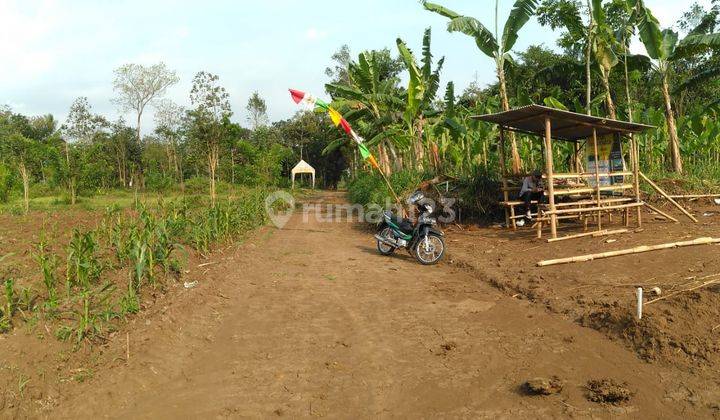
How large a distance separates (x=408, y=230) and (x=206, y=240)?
3.58m

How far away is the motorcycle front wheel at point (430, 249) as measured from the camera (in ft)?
29.4

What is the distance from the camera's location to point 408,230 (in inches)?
372

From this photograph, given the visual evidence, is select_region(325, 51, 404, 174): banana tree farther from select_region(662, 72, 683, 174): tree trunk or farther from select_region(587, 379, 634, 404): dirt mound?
select_region(587, 379, 634, 404): dirt mound

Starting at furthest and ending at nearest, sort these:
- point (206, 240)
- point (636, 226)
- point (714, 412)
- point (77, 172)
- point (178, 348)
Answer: point (77, 172), point (636, 226), point (206, 240), point (178, 348), point (714, 412)

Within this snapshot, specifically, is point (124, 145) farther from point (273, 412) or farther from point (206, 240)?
point (273, 412)

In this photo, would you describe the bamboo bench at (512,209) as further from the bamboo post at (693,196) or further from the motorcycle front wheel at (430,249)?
the bamboo post at (693,196)

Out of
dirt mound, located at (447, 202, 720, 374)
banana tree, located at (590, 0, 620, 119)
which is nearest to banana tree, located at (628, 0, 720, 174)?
banana tree, located at (590, 0, 620, 119)

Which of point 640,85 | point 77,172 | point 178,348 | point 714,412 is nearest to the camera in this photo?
point 714,412

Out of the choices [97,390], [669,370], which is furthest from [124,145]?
[669,370]

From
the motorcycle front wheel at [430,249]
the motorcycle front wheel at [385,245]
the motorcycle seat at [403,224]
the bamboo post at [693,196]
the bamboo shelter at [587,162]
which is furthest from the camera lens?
the bamboo post at [693,196]

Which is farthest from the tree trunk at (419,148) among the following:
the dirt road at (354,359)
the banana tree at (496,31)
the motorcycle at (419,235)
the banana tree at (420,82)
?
the dirt road at (354,359)

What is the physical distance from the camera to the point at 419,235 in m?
9.04

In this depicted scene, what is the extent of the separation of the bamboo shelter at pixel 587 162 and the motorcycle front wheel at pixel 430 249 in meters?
1.96

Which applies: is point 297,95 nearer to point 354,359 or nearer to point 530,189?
point 530,189
